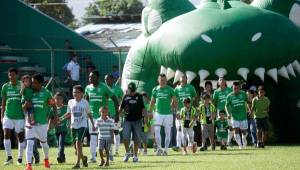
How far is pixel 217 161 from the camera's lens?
58.7ft

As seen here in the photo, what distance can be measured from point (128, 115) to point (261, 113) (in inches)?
216

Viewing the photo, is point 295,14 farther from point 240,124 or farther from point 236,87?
point 240,124

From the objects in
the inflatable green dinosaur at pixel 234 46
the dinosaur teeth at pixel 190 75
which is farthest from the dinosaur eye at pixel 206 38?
the dinosaur teeth at pixel 190 75

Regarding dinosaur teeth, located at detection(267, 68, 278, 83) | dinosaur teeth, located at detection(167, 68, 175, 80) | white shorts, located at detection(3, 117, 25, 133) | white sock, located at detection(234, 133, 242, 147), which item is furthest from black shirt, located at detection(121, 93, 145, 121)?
dinosaur teeth, located at detection(267, 68, 278, 83)

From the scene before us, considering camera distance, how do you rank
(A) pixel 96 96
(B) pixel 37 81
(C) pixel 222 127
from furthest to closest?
(C) pixel 222 127
(A) pixel 96 96
(B) pixel 37 81

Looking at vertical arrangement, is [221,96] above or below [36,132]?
above

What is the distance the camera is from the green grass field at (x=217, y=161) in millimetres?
16547

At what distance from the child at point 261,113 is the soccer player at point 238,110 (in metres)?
0.28

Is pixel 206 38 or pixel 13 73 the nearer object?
pixel 13 73

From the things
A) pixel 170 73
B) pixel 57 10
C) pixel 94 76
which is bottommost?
pixel 94 76

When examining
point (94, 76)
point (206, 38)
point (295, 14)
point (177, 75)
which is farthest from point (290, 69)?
point (94, 76)

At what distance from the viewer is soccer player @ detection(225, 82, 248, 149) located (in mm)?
23062

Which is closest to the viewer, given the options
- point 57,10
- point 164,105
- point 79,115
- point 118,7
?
point 79,115

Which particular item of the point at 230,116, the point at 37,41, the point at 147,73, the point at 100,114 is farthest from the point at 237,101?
the point at 37,41
